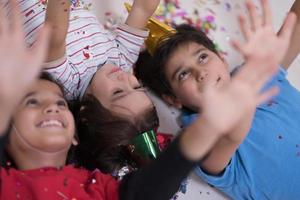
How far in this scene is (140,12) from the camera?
1.26 meters

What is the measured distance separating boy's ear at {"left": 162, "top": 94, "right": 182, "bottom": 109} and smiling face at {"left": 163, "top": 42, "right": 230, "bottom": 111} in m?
0.02

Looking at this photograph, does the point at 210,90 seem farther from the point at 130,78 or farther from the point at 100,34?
the point at 100,34

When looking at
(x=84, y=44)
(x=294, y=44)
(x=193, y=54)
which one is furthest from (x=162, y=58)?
(x=294, y=44)

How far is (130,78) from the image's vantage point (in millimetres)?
1153

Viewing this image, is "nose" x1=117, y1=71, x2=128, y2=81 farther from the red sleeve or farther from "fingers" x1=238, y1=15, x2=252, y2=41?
"fingers" x1=238, y1=15, x2=252, y2=41

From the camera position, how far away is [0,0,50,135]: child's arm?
665 millimetres

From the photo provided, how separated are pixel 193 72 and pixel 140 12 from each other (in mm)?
244

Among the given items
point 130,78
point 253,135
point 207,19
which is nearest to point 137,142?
point 130,78

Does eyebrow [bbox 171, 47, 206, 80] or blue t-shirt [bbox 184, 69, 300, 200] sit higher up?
eyebrow [bbox 171, 47, 206, 80]

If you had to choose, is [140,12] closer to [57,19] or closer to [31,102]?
[57,19]

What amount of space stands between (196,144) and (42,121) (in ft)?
1.14

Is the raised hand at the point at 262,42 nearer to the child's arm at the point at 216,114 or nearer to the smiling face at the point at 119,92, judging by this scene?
the child's arm at the point at 216,114

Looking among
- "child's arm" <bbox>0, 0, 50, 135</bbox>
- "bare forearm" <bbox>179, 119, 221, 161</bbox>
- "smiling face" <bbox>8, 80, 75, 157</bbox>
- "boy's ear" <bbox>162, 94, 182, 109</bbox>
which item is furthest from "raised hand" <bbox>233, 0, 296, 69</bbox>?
"boy's ear" <bbox>162, 94, 182, 109</bbox>

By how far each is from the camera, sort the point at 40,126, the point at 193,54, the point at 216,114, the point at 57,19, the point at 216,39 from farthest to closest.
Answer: the point at 216,39 < the point at 193,54 < the point at 57,19 < the point at 40,126 < the point at 216,114
